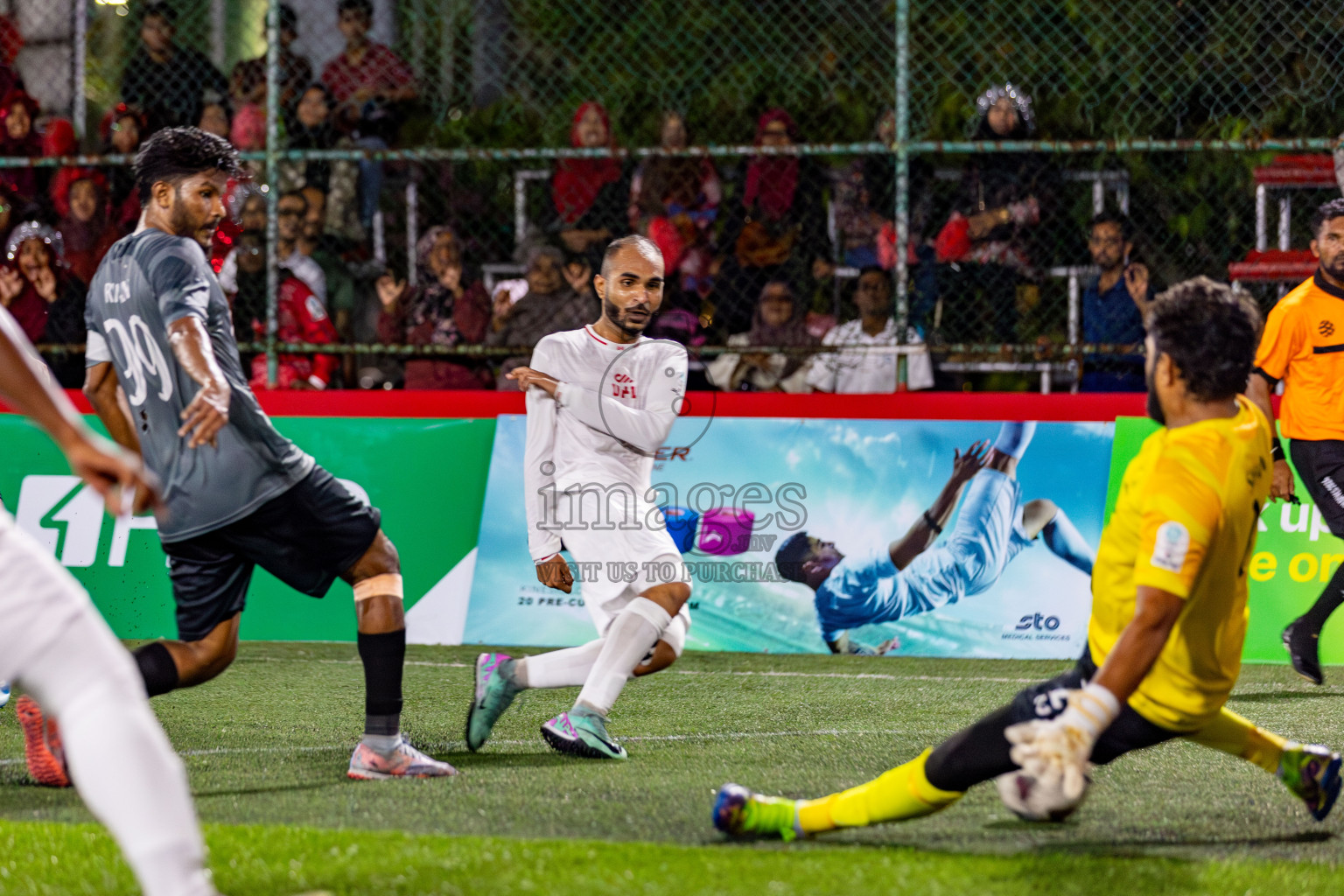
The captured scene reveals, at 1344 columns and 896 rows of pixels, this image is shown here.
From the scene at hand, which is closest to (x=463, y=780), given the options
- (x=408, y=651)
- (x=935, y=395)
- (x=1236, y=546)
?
(x=1236, y=546)

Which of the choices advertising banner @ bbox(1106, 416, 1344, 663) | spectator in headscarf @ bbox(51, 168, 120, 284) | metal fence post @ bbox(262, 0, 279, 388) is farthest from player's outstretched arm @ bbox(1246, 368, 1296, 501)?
spectator in headscarf @ bbox(51, 168, 120, 284)

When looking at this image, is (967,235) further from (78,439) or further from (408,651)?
(78,439)

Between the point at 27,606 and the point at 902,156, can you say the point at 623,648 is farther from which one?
the point at 902,156

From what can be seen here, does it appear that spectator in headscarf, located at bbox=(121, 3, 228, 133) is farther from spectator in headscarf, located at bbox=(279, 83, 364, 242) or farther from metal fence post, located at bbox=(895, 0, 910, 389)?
metal fence post, located at bbox=(895, 0, 910, 389)

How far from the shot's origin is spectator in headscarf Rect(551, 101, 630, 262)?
1000 cm

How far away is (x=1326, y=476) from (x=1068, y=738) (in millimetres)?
4241

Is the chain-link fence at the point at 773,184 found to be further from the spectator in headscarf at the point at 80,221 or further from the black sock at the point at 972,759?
the black sock at the point at 972,759

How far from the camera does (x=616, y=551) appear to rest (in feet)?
17.1

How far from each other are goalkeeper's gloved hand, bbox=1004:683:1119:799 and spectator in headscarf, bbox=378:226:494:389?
22.2 ft

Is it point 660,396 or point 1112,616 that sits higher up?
point 660,396

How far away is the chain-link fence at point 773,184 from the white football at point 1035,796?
5497mm

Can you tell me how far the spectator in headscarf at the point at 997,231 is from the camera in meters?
9.19

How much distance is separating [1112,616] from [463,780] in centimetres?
210

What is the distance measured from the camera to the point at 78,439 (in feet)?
8.55
